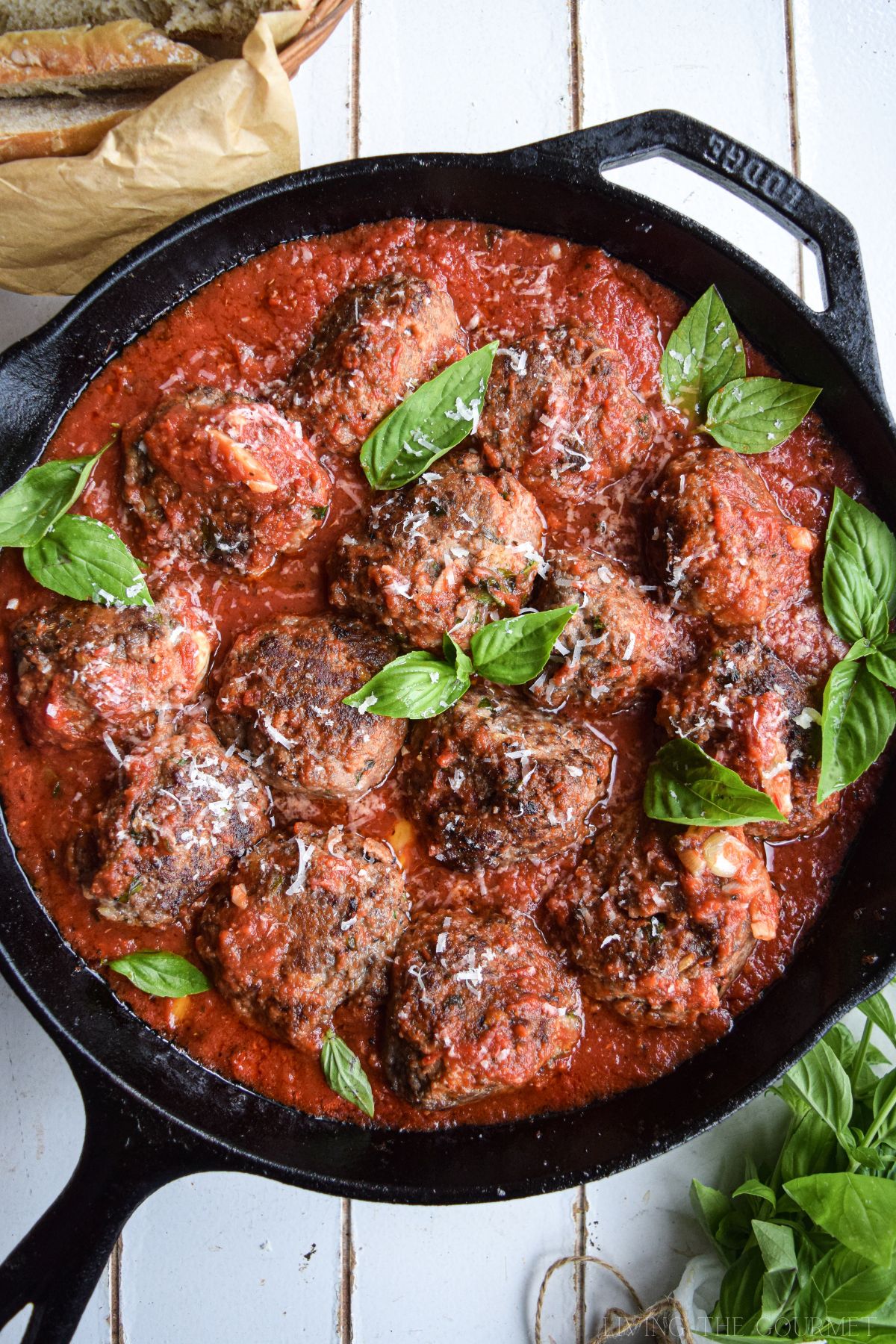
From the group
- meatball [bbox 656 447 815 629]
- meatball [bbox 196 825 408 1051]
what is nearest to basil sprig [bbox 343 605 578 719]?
meatball [bbox 656 447 815 629]

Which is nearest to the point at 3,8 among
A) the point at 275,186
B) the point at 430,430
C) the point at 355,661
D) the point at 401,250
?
the point at 275,186

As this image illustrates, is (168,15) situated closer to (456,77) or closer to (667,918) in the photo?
(456,77)

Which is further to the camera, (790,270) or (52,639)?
(790,270)

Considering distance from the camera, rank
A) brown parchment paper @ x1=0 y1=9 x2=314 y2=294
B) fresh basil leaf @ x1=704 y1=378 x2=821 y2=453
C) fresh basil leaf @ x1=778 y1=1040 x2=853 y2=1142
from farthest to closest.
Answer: fresh basil leaf @ x1=778 y1=1040 x2=853 y2=1142, brown parchment paper @ x1=0 y1=9 x2=314 y2=294, fresh basil leaf @ x1=704 y1=378 x2=821 y2=453

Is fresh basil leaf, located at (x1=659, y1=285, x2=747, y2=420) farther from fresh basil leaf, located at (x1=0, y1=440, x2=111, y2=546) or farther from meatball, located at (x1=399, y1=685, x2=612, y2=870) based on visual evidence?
fresh basil leaf, located at (x1=0, y1=440, x2=111, y2=546)

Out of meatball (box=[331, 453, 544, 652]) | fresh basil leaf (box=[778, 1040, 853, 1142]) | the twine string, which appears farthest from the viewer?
the twine string

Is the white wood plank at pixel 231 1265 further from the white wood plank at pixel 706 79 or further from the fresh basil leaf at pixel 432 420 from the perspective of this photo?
the white wood plank at pixel 706 79

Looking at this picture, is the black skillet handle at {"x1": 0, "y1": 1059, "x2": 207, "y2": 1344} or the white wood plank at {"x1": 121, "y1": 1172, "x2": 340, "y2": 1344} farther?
the white wood plank at {"x1": 121, "y1": 1172, "x2": 340, "y2": 1344}

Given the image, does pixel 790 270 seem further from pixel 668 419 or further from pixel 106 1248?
pixel 106 1248
